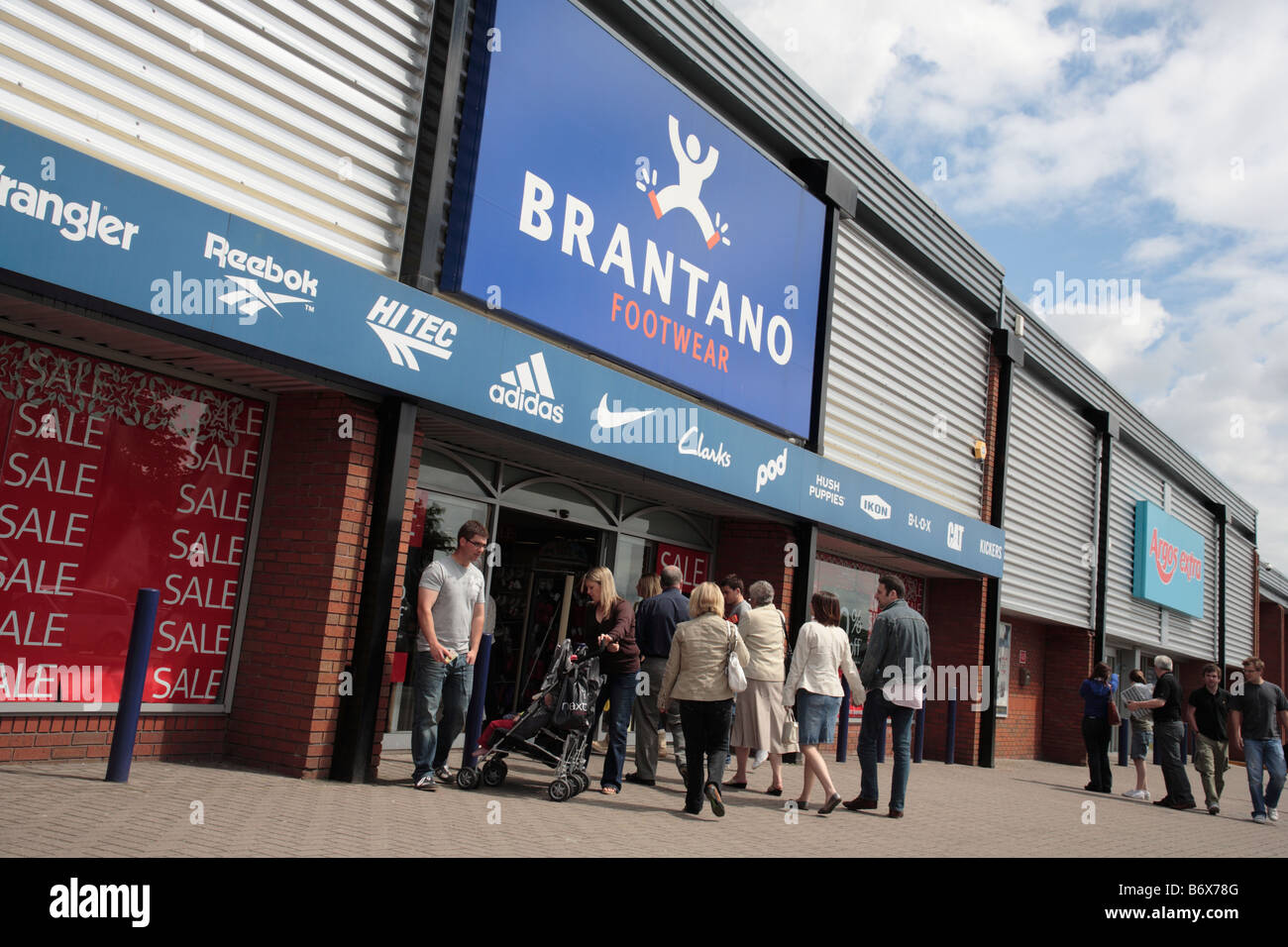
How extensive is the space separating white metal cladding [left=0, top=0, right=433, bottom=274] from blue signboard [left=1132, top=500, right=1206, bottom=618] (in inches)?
803

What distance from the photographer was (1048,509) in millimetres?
19562

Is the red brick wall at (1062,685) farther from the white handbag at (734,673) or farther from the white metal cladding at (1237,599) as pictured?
the white handbag at (734,673)

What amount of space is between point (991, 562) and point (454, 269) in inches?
455

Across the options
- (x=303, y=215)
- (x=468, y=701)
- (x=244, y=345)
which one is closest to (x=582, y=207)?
(x=303, y=215)

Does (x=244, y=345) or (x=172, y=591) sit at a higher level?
(x=244, y=345)

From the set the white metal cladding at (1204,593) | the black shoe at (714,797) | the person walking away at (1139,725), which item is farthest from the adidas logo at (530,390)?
the white metal cladding at (1204,593)

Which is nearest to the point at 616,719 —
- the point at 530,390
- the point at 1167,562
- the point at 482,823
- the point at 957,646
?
the point at 482,823

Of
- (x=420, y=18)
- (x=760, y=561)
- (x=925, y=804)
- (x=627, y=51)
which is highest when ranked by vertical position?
(x=627, y=51)

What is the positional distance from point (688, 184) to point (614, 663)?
16.3 feet

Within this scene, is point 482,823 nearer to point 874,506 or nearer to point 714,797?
point 714,797

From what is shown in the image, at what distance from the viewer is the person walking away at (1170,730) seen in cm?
1176

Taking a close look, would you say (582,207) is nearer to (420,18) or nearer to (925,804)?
(420,18)

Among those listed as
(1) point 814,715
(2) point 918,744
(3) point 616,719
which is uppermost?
(1) point 814,715

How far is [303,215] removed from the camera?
7164 mm
